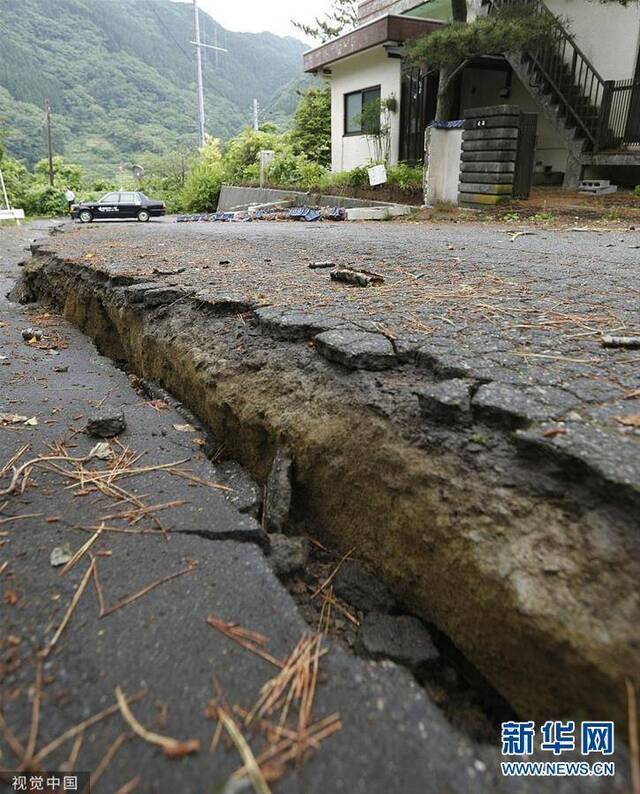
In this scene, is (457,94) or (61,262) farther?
(457,94)

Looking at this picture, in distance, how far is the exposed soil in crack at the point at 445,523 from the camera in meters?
1.06

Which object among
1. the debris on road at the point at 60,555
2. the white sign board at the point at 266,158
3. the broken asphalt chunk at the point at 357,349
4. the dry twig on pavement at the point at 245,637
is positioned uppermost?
the white sign board at the point at 266,158

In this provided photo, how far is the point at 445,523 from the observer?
4.47 feet

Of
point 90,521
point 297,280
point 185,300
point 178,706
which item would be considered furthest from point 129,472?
point 297,280

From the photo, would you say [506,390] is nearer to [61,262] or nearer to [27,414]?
[27,414]

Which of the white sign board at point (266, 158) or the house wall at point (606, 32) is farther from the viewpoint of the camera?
the white sign board at point (266, 158)

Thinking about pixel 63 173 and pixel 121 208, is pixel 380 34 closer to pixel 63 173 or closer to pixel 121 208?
pixel 121 208

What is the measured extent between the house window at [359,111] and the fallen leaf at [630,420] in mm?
14077

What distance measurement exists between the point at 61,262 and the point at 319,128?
16.7 metres

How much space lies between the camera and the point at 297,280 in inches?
133

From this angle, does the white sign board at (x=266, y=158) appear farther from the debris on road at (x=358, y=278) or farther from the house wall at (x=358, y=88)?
the debris on road at (x=358, y=278)

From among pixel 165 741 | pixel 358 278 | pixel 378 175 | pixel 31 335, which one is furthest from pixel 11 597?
pixel 378 175

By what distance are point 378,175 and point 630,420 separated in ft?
37.9

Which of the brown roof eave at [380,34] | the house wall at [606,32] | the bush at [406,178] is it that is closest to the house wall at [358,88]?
the brown roof eave at [380,34]
